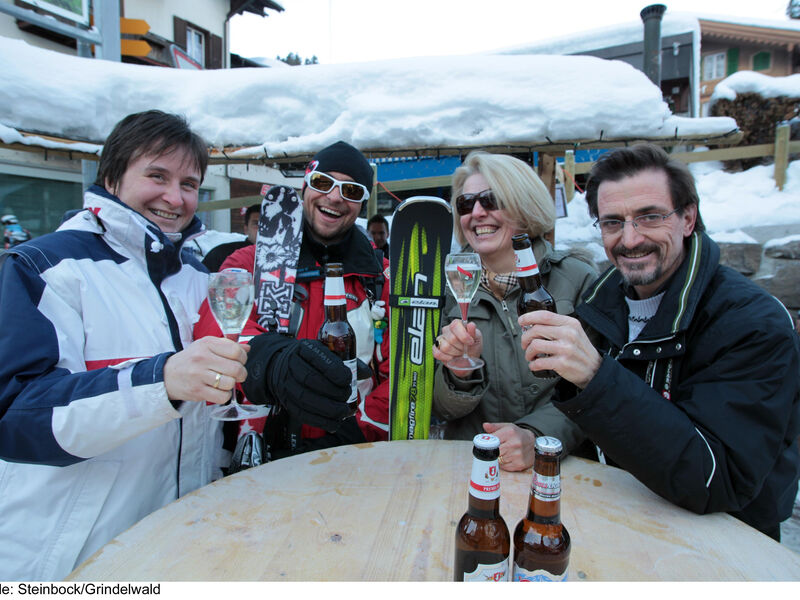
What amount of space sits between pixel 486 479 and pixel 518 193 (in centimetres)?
169

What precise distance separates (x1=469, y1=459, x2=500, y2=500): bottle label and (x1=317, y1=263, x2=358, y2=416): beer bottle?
0.97 meters

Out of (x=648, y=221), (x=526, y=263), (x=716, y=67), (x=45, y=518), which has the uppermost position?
(x=716, y=67)

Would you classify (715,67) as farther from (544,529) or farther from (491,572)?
(491,572)

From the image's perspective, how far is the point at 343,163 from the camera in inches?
95.1

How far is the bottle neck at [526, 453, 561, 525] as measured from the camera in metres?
0.91

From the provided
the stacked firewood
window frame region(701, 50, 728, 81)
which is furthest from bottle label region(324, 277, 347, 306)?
window frame region(701, 50, 728, 81)

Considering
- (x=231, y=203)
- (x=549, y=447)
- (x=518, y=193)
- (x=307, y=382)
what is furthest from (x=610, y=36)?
(x=549, y=447)

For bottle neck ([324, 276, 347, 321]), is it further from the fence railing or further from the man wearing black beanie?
the fence railing

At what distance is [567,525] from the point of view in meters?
1.33

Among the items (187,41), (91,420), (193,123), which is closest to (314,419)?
(91,420)

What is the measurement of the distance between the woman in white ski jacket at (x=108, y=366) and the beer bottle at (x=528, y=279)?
936 millimetres

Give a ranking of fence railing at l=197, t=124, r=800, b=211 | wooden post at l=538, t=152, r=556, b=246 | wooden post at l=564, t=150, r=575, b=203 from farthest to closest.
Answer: wooden post at l=564, t=150, r=575, b=203, fence railing at l=197, t=124, r=800, b=211, wooden post at l=538, t=152, r=556, b=246

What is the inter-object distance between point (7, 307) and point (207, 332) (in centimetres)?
66

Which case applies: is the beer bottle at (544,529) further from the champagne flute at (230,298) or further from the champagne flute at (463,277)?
the champagne flute at (230,298)
